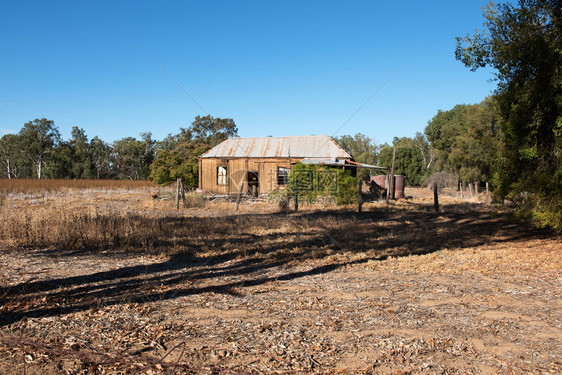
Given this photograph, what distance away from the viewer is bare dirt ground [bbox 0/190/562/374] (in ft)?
11.5

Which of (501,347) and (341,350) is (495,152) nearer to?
(501,347)

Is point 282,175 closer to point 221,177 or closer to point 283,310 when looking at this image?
point 221,177

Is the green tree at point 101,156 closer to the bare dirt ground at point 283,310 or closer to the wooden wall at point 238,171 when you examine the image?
the wooden wall at point 238,171

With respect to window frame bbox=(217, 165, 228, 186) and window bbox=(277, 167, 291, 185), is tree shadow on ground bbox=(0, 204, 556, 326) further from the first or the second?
window frame bbox=(217, 165, 228, 186)

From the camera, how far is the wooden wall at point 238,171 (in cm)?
2711

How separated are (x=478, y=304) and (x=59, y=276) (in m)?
6.56

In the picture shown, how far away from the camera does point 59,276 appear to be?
626 cm

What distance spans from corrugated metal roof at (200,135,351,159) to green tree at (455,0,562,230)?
1634cm

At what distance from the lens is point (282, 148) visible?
27.7 m

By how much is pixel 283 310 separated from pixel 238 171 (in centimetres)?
2331

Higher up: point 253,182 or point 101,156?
point 101,156

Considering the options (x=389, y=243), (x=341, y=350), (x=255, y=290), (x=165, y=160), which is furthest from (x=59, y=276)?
(x=165, y=160)

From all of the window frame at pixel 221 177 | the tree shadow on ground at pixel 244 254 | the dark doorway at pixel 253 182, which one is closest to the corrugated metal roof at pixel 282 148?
the window frame at pixel 221 177

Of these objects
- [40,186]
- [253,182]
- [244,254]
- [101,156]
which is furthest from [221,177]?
[101,156]
